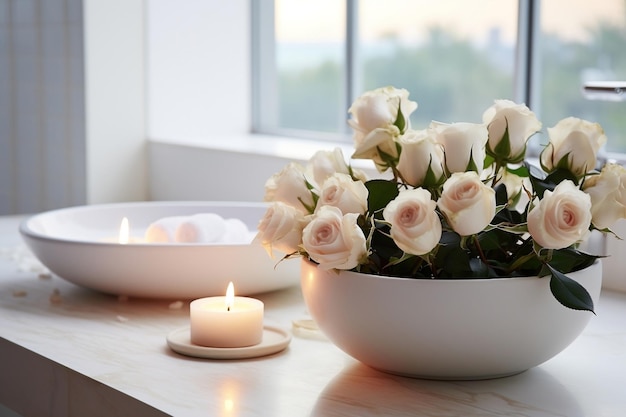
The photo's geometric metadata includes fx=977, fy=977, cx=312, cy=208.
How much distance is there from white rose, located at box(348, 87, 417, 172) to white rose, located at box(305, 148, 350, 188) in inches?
1.2

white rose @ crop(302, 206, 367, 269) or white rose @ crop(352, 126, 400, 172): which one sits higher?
white rose @ crop(352, 126, 400, 172)

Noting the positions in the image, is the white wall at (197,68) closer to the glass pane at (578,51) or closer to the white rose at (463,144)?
the white rose at (463,144)

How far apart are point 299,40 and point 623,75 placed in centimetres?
393

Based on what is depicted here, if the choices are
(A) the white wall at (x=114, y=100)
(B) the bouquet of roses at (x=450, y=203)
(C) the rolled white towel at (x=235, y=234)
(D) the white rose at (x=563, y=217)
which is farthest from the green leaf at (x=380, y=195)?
(A) the white wall at (x=114, y=100)

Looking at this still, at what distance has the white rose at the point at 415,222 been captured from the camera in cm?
75

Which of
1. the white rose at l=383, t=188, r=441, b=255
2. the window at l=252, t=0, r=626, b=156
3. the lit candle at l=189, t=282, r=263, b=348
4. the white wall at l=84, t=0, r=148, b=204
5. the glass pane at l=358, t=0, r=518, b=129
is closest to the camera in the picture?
the white rose at l=383, t=188, r=441, b=255

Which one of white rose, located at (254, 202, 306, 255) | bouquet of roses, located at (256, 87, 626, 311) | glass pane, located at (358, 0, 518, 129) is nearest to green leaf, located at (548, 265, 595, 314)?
bouquet of roses, located at (256, 87, 626, 311)

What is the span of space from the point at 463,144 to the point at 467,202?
9cm

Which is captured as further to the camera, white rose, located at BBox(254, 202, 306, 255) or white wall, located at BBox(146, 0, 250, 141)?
white wall, located at BBox(146, 0, 250, 141)

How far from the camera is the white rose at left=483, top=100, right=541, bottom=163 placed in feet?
2.74

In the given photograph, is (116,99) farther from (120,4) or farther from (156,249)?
(156,249)

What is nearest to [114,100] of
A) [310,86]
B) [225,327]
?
[225,327]

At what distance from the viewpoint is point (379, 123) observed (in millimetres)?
869

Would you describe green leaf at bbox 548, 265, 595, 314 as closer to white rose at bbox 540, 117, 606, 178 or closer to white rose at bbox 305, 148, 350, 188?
white rose at bbox 540, 117, 606, 178
